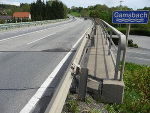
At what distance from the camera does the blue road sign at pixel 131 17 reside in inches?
254

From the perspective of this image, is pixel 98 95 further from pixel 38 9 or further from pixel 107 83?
pixel 38 9

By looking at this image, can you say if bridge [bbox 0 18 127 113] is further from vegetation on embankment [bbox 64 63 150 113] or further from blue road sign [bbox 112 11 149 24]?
blue road sign [bbox 112 11 149 24]

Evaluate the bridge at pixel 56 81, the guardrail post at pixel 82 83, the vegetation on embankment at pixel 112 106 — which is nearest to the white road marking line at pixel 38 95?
the bridge at pixel 56 81

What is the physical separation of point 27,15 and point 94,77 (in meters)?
153

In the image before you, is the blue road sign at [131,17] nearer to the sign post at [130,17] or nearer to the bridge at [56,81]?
the sign post at [130,17]

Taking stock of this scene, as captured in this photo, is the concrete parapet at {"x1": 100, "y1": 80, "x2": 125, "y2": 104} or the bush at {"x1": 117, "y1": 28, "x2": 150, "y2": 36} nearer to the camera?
the concrete parapet at {"x1": 100, "y1": 80, "x2": 125, "y2": 104}

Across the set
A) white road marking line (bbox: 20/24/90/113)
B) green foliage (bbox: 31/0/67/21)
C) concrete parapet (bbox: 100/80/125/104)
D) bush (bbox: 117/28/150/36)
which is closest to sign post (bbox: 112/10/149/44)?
concrete parapet (bbox: 100/80/125/104)

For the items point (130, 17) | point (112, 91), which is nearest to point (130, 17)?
point (130, 17)

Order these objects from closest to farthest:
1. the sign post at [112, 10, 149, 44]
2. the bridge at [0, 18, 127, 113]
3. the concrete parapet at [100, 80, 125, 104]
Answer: the bridge at [0, 18, 127, 113] < the concrete parapet at [100, 80, 125, 104] < the sign post at [112, 10, 149, 44]

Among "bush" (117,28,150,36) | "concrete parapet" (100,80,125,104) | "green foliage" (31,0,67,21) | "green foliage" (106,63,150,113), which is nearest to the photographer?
"concrete parapet" (100,80,125,104)

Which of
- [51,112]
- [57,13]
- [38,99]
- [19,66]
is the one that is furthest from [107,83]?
[57,13]

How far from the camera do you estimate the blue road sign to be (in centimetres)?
644

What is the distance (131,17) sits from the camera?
22.1ft

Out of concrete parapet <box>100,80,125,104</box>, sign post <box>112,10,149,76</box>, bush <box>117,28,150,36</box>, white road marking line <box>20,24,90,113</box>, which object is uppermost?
sign post <box>112,10,149,76</box>
